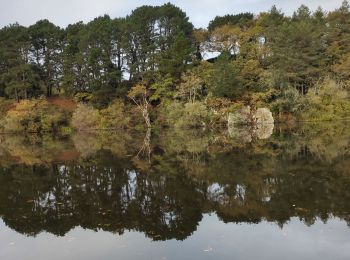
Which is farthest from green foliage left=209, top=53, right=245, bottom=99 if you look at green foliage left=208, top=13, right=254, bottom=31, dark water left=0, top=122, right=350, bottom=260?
dark water left=0, top=122, right=350, bottom=260

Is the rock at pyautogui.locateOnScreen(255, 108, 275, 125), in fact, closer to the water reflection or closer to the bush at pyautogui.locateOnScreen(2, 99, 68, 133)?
the water reflection

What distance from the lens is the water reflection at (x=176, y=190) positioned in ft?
32.7

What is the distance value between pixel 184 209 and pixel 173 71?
136ft

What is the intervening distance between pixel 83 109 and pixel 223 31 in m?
23.1

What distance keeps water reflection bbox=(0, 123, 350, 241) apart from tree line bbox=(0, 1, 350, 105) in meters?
28.5

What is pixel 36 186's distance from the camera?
1549 cm

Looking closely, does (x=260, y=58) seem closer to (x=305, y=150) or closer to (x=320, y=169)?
(x=305, y=150)

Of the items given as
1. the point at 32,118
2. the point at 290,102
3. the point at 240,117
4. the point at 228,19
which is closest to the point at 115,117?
the point at 32,118

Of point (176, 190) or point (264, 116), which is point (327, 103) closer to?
point (264, 116)

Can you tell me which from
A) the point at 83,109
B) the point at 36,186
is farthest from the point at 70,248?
the point at 83,109

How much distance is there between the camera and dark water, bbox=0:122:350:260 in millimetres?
8211

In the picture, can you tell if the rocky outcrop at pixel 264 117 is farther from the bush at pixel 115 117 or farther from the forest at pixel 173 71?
the bush at pixel 115 117

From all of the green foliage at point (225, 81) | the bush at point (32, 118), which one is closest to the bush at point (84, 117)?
the bush at point (32, 118)

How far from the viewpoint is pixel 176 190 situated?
13.1 meters
